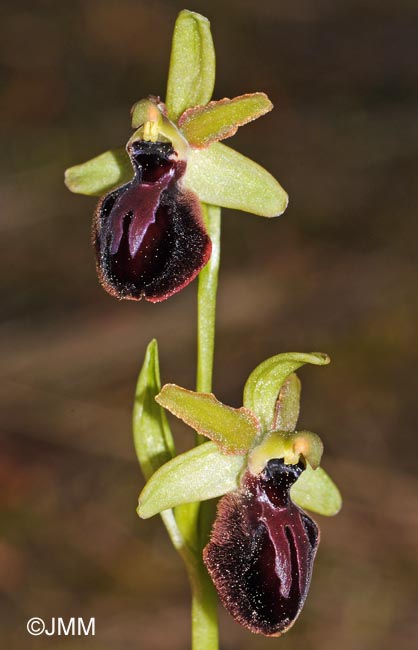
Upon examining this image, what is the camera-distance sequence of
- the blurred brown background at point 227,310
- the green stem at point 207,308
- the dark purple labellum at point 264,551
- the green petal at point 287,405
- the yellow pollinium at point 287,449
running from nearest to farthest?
the dark purple labellum at point 264,551, the yellow pollinium at point 287,449, the green petal at point 287,405, the green stem at point 207,308, the blurred brown background at point 227,310

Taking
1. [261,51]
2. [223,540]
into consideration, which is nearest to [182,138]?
[223,540]

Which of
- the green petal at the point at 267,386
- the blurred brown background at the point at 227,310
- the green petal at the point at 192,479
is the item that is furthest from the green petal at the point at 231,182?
the blurred brown background at the point at 227,310

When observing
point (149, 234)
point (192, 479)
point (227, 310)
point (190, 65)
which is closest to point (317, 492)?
point (192, 479)

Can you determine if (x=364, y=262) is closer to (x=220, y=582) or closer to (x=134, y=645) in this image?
(x=134, y=645)

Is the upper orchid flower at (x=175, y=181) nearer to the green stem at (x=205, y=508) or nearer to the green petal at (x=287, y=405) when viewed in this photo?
the green stem at (x=205, y=508)

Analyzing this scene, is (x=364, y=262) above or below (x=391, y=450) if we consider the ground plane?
above

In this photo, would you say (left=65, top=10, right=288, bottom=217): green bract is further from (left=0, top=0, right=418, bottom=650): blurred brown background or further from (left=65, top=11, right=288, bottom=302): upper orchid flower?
(left=0, top=0, right=418, bottom=650): blurred brown background
